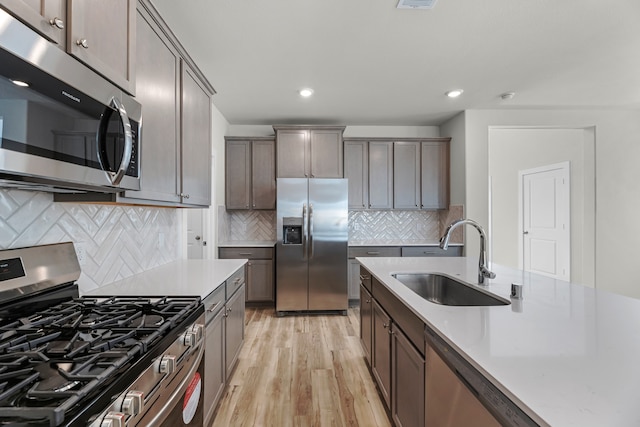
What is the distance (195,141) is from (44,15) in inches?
52.8

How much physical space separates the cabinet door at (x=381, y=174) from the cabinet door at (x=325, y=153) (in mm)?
553

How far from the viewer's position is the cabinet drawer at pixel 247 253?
Answer: 3.88 metres

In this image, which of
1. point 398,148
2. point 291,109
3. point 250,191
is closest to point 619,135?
point 398,148

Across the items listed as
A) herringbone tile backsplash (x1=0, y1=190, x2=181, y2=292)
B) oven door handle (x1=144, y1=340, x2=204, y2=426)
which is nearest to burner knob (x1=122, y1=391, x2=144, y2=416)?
oven door handle (x1=144, y1=340, x2=204, y2=426)

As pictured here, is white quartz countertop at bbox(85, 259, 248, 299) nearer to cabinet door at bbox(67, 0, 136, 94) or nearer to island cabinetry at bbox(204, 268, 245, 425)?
island cabinetry at bbox(204, 268, 245, 425)

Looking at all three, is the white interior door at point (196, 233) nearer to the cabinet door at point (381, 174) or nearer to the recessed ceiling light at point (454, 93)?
the cabinet door at point (381, 174)

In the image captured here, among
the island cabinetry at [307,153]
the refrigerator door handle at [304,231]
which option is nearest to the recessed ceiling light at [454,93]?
the island cabinetry at [307,153]

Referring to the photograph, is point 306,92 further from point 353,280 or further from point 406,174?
point 353,280

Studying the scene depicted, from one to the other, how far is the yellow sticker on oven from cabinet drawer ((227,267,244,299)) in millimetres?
758

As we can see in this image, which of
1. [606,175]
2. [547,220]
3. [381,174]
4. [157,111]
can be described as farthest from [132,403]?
[547,220]

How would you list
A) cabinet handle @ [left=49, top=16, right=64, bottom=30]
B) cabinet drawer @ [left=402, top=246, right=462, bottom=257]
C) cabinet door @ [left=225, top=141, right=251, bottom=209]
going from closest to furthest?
cabinet handle @ [left=49, top=16, right=64, bottom=30] < cabinet drawer @ [left=402, top=246, right=462, bottom=257] < cabinet door @ [left=225, top=141, right=251, bottom=209]

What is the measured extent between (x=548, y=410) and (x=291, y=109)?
3812mm

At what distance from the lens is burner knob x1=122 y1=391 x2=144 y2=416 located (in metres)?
0.76

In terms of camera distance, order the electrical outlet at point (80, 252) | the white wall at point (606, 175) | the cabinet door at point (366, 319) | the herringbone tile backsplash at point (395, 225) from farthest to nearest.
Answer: the herringbone tile backsplash at point (395, 225), the white wall at point (606, 175), the cabinet door at point (366, 319), the electrical outlet at point (80, 252)
